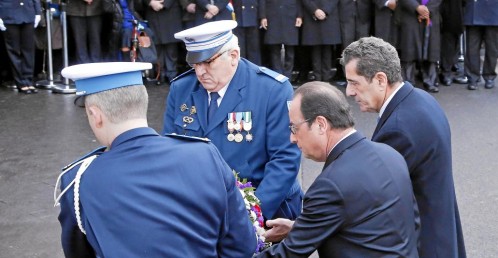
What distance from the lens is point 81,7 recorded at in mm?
10898

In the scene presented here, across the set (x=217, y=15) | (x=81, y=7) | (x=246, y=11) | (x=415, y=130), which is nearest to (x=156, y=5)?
(x=217, y=15)

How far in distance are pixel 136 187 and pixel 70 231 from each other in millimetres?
392

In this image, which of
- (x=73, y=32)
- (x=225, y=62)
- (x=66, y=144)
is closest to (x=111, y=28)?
(x=73, y=32)

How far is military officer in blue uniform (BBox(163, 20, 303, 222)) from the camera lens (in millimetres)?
4168

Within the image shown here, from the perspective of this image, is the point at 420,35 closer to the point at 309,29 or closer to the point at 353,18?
the point at 353,18

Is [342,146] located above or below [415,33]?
above

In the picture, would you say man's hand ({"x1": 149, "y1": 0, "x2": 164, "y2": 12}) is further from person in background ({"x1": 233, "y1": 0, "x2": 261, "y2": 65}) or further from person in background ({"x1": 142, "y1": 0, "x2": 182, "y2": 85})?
person in background ({"x1": 233, "y1": 0, "x2": 261, "y2": 65})

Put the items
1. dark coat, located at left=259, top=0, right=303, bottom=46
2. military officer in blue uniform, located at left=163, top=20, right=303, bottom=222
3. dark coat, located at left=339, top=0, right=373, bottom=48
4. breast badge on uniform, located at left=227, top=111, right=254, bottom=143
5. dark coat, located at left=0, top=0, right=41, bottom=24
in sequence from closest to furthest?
military officer in blue uniform, located at left=163, top=20, right=303, bottom=222
breast badge on uniform, located at left=227, top=111, right=254, bottom=143
dark coat, located at left=0, top=0, right=41, bottom=24
dark coat, located at left=259, top=0, right=303, bottom=46
dark coat, located at left=339, top=0, right=373, bottom=48

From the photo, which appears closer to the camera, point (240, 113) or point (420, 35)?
point (240, 113)

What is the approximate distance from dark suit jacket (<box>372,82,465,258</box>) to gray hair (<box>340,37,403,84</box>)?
0.40 feet

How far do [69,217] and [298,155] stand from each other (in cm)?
158

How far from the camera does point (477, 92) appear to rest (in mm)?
11070

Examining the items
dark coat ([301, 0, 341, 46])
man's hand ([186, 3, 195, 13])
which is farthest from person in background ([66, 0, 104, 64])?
dark coat ([301, 0, 341, 46])

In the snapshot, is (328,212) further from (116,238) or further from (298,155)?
(298,155)
